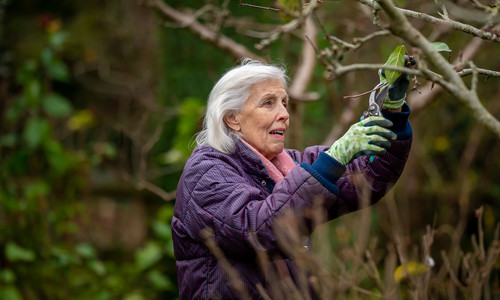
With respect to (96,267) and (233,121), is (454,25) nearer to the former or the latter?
(233,121)

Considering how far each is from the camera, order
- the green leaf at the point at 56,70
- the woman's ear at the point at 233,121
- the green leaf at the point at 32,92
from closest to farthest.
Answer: the woman's ear at the point at 233,121 < the green leaf at the point at 32,92 < the green leaf at the point at 56,70

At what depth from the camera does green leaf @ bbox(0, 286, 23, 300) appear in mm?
4457

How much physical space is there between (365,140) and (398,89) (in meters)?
0.23

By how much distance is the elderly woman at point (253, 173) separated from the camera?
1979 mm

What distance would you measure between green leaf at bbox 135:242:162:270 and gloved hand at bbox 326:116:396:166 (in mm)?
3240

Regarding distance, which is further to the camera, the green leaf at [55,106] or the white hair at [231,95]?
the green leaf at [55,106]

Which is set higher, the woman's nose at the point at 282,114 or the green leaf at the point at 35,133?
the woman's nose at the point at 282,114

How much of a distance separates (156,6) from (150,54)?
3.65 m

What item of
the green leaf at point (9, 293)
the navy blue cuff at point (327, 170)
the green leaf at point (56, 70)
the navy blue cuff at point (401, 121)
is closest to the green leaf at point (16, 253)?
the green leaf at point (9, 293)

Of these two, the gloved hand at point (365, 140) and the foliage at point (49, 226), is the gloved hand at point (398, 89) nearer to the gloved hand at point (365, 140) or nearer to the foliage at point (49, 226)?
the gloved hand at point (365, 140)

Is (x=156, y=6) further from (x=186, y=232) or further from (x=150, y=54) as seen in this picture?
(x=150, y=54)

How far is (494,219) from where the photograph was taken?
6.04 metres

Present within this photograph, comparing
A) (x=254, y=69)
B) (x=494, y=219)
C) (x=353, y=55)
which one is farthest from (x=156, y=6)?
(x=494, y=219)

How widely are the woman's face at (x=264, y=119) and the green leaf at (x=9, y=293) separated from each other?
2.93 m
